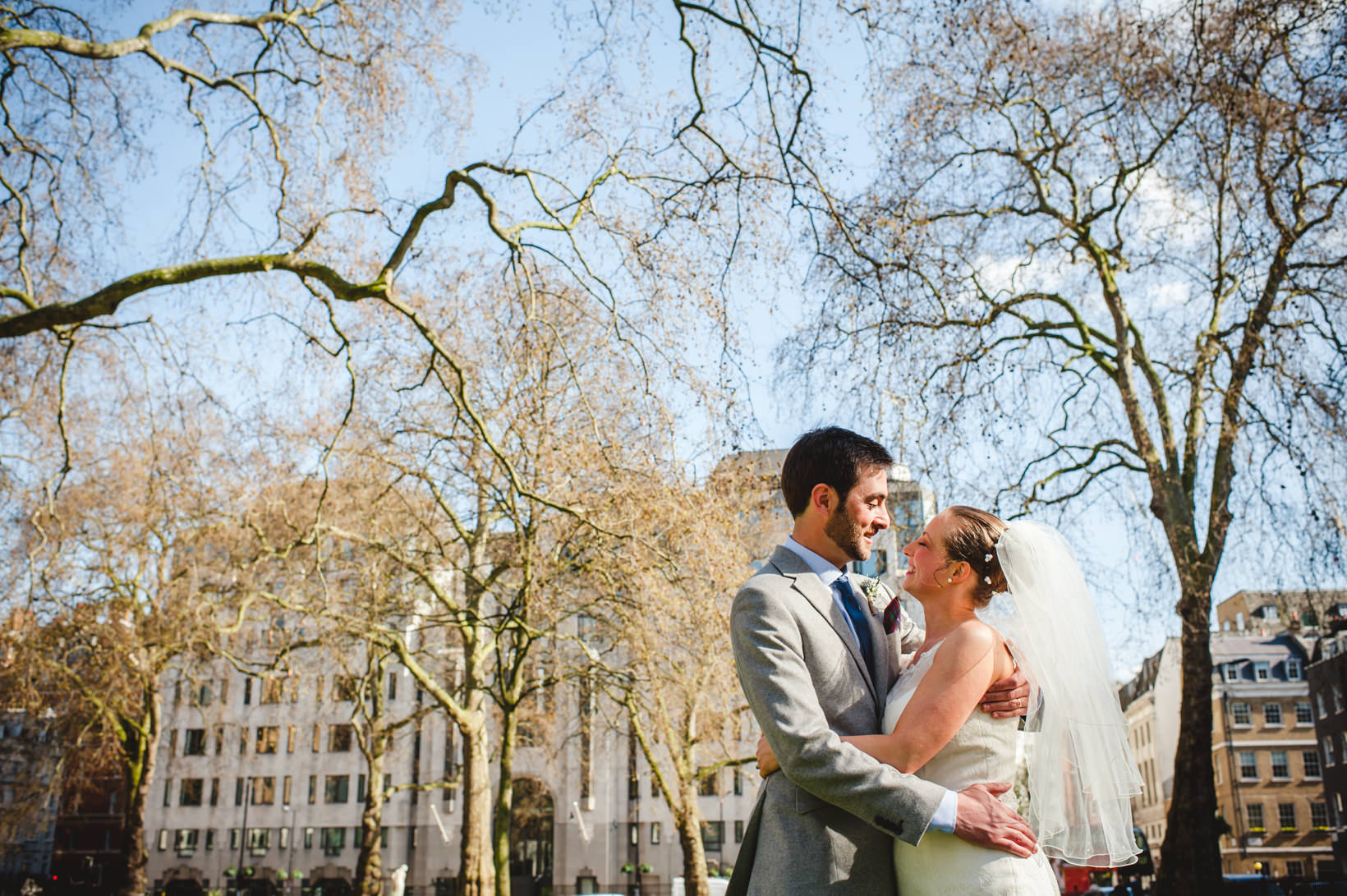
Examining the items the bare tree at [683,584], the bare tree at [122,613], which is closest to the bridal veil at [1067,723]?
the bare tree at [683,584]

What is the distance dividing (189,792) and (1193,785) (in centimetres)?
5216

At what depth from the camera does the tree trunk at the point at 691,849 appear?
2172 centimetres

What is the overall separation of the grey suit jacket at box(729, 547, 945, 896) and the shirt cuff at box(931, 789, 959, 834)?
0.9 inches

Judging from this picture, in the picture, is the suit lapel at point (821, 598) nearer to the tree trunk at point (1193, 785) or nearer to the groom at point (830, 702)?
the groom at point (830, 702)

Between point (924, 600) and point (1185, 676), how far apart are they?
1146cm

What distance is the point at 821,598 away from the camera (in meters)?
2.88

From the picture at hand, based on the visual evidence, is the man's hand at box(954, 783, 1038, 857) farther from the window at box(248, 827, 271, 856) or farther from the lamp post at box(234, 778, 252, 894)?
the window at box(248, 827, 271, 856)

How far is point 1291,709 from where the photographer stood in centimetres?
5834

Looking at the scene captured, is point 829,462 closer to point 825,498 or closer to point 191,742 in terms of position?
point 825,498

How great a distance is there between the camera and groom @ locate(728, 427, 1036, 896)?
2521mm

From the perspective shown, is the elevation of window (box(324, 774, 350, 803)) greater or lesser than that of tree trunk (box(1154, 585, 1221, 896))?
lesser

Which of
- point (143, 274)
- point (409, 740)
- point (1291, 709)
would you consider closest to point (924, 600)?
point (143, 274)

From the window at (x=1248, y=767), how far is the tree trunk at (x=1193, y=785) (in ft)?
167

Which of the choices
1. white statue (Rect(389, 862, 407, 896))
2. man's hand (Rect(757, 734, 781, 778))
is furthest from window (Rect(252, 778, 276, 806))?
man's hand (Rect(757, 734, 781, 778))
